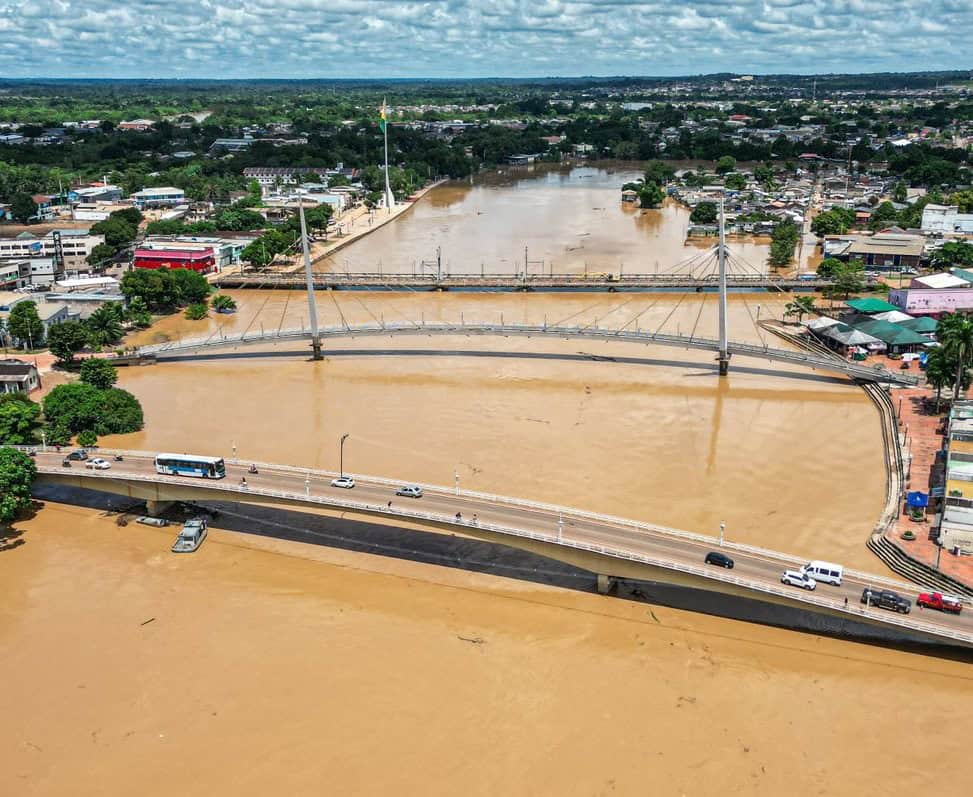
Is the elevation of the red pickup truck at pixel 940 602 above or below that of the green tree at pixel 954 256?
below

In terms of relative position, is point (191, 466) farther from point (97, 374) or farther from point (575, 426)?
point (575, 426)

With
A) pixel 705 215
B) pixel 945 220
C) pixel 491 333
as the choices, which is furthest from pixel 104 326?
pixel 945 220

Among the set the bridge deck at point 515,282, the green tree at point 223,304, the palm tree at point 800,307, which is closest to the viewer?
the palm tree at point 800,307

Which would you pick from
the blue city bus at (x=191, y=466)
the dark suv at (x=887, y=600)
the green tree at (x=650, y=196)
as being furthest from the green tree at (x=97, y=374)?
the green tree at (x=650, y=196)

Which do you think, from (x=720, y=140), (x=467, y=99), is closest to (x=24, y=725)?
(x=720, y=140)

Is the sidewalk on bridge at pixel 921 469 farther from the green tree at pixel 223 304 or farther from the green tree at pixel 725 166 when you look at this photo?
the green tree at pixel 725 166

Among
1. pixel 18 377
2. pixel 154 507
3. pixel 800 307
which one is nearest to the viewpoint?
pixel 154 507
